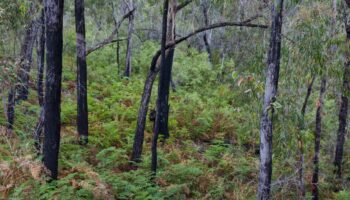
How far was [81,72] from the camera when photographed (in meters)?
11.3

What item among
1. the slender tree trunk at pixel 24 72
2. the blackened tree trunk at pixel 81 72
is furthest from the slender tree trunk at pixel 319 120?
the slender tree trunk at pixel 24 72

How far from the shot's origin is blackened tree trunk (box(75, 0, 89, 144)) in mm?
10906

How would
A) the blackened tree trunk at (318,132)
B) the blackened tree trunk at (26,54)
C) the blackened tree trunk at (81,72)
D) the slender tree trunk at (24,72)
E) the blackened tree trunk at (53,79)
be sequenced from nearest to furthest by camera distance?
1. the blackened tree trunk at (53,79)
2. the blackened tree trunk at (318,132)
3. the blackened tree trunk at (81,72)
4. the slender tree trunk at (24,72)
5. the blackened tree trunk at (26,54)

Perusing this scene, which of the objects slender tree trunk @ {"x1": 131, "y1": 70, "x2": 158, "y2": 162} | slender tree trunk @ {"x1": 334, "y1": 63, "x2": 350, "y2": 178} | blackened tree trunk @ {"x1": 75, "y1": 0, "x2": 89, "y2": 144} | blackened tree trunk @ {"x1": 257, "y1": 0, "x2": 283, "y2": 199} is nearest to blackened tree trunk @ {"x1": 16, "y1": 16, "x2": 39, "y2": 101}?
blackened tree trunk @ {"x1": 75, "y1": 0, "x2": 89, "y2": 144}

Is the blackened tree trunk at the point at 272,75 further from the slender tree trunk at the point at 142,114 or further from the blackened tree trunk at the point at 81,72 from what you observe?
the blackened tree trunk at the point at 81,72

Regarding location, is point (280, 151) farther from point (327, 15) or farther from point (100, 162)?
point (100, 162)

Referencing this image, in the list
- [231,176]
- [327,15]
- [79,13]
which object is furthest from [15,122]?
[327,15]

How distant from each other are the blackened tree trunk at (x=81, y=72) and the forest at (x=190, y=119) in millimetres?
30

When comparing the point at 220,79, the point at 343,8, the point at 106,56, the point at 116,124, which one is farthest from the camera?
the point at 106,56

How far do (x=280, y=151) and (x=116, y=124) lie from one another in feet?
23.7

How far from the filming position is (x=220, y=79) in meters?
22.6

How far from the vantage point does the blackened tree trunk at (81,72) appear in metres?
10.9

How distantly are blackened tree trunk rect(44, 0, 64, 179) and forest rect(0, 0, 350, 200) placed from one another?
0.7 inches

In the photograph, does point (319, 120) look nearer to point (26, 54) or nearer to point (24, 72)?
point (24, 72)
